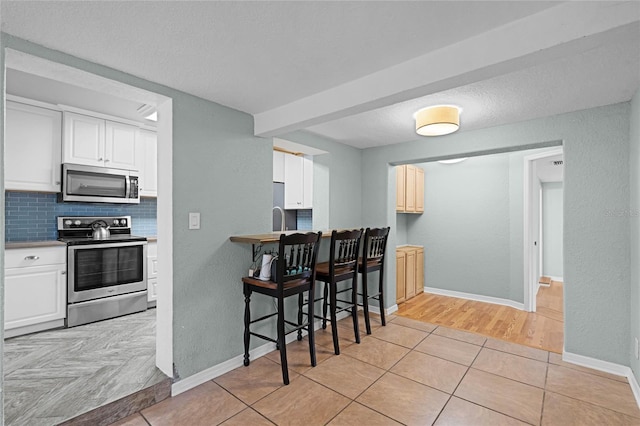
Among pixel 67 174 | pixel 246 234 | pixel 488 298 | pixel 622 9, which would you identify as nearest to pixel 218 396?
pixel 246 234

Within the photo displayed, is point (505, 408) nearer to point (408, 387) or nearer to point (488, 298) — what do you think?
point (408, 387)

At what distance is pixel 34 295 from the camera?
2803mm

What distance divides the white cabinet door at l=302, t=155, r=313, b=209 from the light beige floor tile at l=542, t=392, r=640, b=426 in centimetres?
285

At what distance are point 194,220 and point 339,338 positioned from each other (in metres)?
1.90

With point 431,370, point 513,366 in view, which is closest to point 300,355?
point 431,370

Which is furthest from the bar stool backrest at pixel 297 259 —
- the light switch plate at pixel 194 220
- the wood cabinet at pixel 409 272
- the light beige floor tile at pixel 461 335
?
the wood cabinet at pixel 409 272

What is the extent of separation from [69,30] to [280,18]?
3.50ft

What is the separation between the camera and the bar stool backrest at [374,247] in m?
3.20

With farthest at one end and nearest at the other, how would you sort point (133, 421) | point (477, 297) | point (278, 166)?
point (477, 297)
point (278, 166)
point (133, 421)

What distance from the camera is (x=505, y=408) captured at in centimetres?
202

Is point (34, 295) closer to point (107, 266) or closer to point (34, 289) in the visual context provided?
point (34, 289)

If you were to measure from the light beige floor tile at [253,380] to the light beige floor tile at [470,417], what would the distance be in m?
1.11

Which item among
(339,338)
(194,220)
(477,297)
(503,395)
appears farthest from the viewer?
(477,297)

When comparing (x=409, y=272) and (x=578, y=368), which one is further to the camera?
(x=409, y=272)
